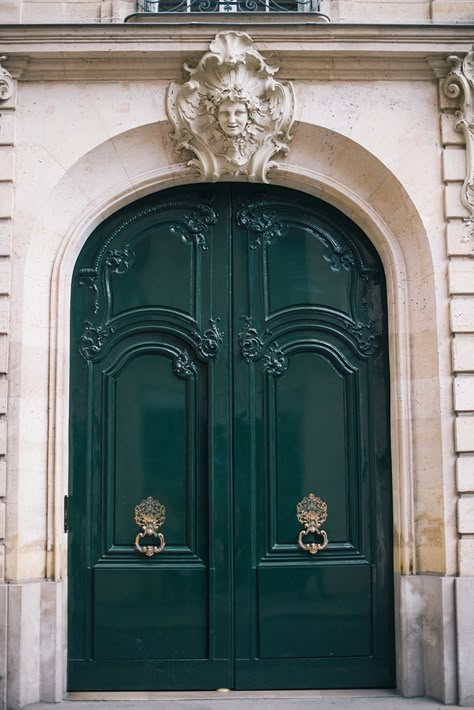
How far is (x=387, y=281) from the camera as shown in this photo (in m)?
6.14

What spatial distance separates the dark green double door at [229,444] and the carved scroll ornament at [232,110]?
30cm

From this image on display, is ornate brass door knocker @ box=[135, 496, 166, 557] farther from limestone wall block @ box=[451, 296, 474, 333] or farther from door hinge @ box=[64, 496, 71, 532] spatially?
limestone wall block @ box=[451, 296, 474, 333]

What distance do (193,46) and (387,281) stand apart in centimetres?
191

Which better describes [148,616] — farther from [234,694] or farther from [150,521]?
[234,694]

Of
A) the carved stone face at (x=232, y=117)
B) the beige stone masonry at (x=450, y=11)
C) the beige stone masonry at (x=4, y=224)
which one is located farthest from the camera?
the beige stone masonry at (x=450, y=11)

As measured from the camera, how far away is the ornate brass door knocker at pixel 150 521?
5.92 m

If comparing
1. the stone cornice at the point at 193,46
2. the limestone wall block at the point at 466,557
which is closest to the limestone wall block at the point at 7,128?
the stone cornice at the point at 193,46

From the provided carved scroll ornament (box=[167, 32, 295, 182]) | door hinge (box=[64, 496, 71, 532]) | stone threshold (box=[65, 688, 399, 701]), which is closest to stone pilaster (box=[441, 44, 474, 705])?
stone threshold (box=[65, 688, 399, 701])

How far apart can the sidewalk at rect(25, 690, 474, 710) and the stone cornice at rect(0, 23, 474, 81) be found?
3813 millimetres

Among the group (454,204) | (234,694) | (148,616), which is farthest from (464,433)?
(148,616)

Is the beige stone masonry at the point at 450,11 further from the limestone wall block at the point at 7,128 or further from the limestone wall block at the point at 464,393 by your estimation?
the limestone wall block at the point at 7,128

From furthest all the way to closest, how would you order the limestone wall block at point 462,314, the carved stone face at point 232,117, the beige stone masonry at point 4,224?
the carved stone face at point 232,117 → the limestone wall block at point 462,314 → the beige stone masonry at point 4,224

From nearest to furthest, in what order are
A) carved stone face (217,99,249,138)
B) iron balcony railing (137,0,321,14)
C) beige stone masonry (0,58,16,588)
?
beige stone masonry (0,58,16,588) < carved stone face (217,99,249,138) < iron balcony railing (137,0,321,14)

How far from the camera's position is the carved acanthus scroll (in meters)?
5.80
